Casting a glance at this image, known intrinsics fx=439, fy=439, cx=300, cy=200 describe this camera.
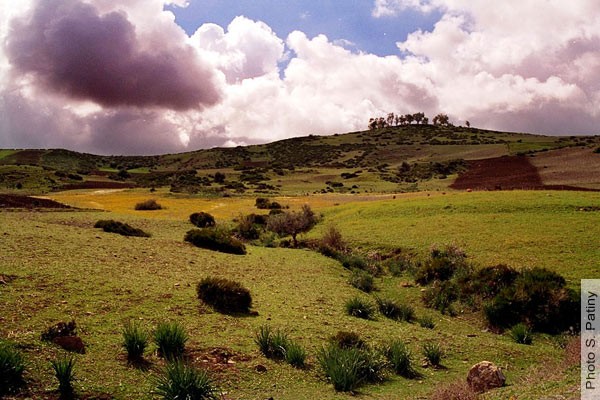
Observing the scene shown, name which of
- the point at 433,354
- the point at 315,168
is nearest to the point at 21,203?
the point at 433,354

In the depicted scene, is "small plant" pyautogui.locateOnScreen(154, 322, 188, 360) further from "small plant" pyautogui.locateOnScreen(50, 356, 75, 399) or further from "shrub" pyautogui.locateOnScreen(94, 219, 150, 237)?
"shrub" pyautogui.locateOnScreen(94, 219, 150, 237)

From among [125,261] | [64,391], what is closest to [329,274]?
[125,261]

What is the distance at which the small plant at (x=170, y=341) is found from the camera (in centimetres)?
1106

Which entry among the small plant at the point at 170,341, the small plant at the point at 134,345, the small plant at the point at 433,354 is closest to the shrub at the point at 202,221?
the small plant at the point at 170,341

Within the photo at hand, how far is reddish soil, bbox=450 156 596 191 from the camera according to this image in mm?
63750

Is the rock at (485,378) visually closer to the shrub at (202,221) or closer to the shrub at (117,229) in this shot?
the shrub at (117,229)

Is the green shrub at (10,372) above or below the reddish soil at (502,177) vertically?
below

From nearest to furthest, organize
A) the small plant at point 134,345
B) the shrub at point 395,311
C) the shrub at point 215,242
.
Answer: the small plant at point 134,345
the shrub at point 395,311
the shrub at point 215,242

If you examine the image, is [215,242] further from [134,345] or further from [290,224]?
[134,345]

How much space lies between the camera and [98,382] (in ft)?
30.4

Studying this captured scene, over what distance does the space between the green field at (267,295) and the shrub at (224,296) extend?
0.50 m

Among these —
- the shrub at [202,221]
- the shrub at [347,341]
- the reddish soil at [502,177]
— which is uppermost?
the reddish soil at [502,177]

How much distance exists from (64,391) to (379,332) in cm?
1018

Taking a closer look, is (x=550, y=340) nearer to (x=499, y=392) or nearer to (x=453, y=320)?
(x=453, y=320)
